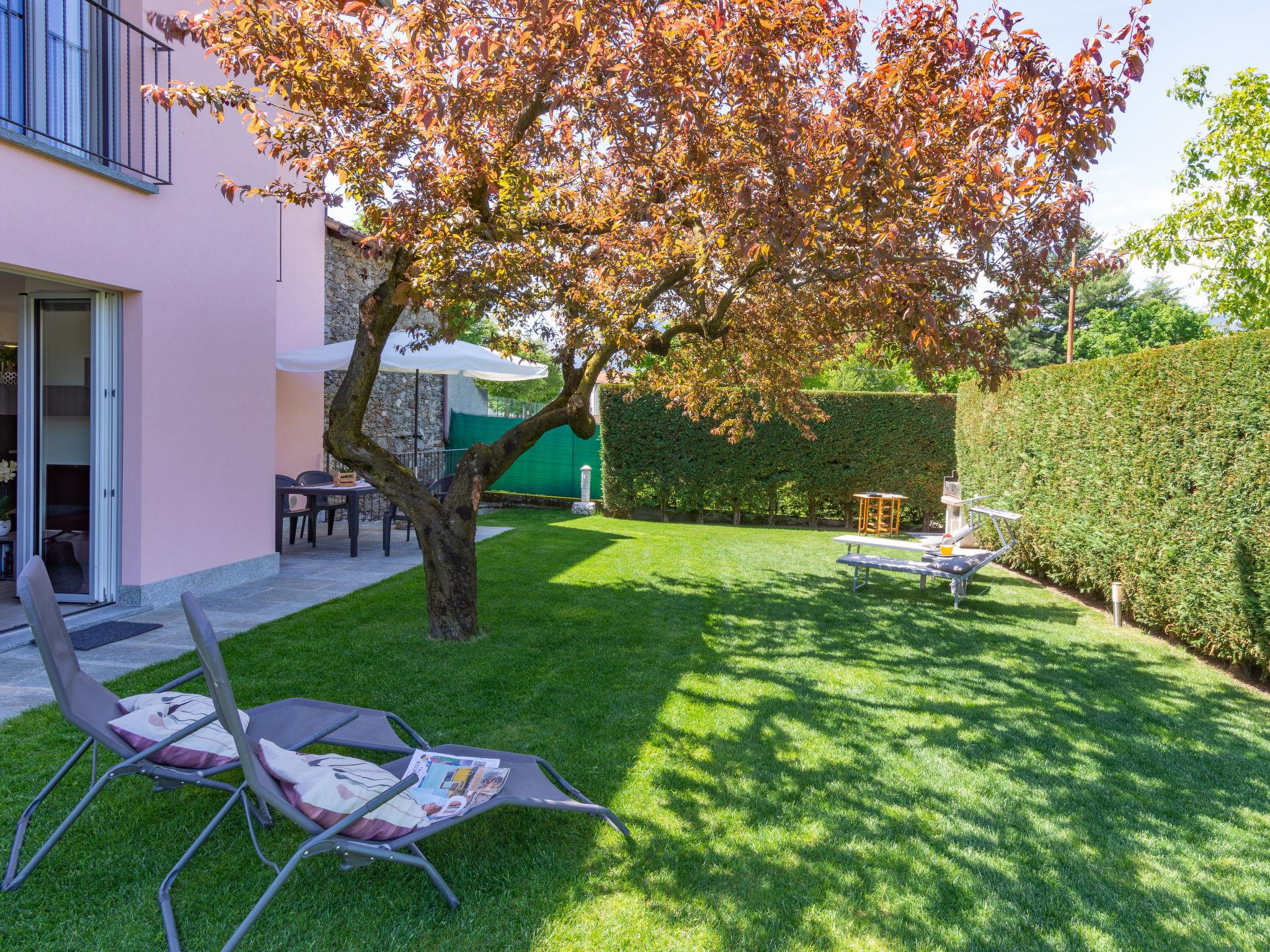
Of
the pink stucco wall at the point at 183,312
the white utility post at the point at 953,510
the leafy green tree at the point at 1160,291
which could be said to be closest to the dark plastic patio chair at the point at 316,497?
the pink stucco wall at the point at 183,312

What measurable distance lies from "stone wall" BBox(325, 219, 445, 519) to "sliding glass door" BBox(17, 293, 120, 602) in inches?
197

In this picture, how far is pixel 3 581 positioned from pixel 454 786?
664cm

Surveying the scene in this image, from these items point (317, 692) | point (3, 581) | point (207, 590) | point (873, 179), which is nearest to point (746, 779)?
point (317, 692)

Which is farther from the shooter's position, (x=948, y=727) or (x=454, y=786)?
(x=948, y=727)

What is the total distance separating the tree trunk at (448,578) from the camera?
5.82 meters

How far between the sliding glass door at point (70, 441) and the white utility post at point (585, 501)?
10.0 metres

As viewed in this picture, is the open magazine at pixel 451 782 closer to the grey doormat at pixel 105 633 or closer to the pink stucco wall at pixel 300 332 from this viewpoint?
the grey doormat at pixel 105 633

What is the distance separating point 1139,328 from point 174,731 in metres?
42.3

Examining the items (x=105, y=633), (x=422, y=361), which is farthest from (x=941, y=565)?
(x=105, y=633)

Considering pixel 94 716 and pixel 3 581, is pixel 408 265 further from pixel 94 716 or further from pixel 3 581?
pixel 3 581

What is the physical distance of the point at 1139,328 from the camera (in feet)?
120

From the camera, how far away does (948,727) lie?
4.50 m

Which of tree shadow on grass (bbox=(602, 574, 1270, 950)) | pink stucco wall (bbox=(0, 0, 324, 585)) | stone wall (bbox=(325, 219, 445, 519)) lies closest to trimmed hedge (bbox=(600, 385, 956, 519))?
stone wall (bbox=(325, 219, 445, 519))

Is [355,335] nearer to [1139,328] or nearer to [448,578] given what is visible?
[448,578]
